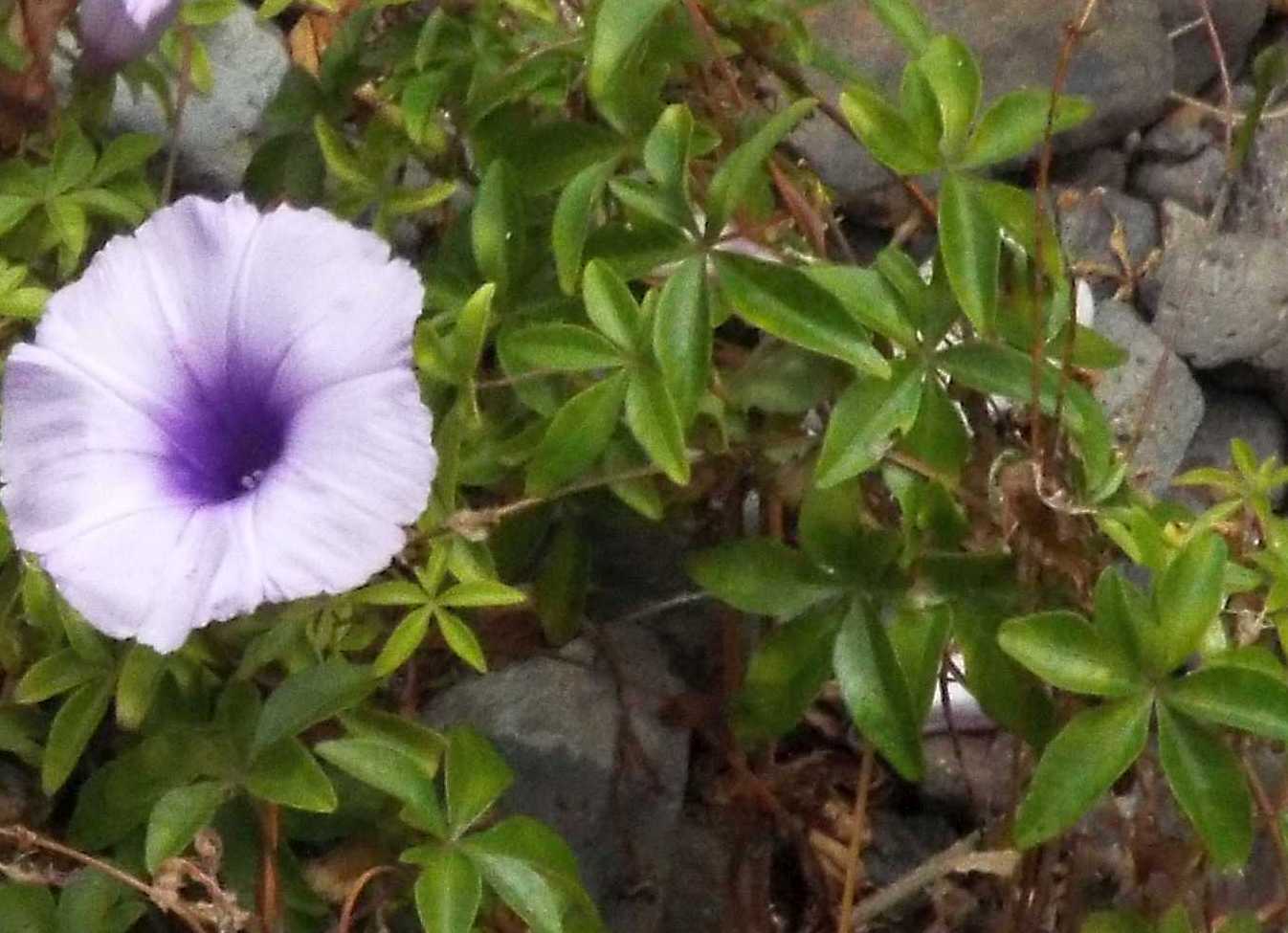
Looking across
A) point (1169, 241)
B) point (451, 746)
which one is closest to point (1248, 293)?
point (1169, 241)

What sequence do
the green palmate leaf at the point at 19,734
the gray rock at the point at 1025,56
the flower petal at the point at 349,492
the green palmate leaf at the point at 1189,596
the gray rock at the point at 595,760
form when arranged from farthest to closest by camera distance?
the gray rock at the point at 1025,56, the gray rock at the point at 595,760, the green palmate leaf at the point at 19,734, the green palmate leaf at the point at 1189,596, the flower petal at the point at 349,492

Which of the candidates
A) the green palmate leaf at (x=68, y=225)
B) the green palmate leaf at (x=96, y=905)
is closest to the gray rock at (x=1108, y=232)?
the green palmate leaf at (x=68, y=225)

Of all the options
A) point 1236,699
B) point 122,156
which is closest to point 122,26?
point 122,156

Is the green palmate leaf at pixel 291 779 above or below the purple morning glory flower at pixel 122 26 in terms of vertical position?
below

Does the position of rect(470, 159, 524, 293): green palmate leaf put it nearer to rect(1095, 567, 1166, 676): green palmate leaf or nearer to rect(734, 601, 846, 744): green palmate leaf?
rect(734, 601, 846, 744): green palmate leaf

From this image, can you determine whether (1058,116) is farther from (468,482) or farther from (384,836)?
(384,836)

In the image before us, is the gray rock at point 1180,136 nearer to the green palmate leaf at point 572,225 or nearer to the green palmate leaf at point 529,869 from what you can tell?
the green palmate leaf at point 572,225
